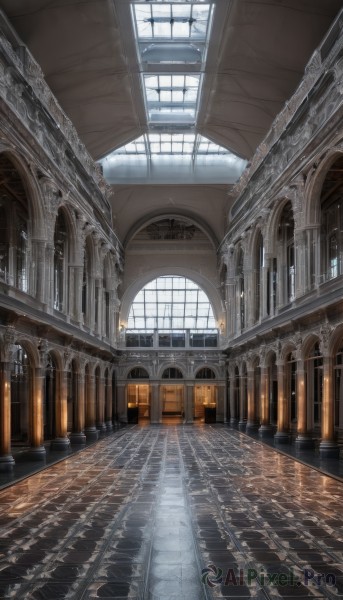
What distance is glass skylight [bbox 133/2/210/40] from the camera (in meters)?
24.8

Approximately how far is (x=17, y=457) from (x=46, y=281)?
6262 mm

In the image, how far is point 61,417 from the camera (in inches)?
1051

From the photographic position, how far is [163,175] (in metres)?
42.6

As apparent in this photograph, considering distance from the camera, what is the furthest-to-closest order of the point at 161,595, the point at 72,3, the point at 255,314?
the point at 255,314, the point at 72,3, the point at 161,595

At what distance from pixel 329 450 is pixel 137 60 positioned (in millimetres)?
17253

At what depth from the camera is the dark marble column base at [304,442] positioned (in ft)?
83.8

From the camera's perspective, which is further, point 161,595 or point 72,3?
point 72,3

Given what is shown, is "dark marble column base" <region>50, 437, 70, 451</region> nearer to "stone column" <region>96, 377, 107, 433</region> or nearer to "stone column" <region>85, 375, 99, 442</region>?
"stone column" <region>85, 375, 99, 442</region>

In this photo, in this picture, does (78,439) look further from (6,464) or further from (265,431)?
(6,464)


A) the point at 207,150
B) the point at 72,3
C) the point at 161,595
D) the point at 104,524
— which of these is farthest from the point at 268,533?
the point at 207,150

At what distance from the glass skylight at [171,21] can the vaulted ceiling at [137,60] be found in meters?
0.55

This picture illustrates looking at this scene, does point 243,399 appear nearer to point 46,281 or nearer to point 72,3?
point 46,281

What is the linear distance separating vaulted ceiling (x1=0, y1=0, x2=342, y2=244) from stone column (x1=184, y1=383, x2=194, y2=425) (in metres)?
18.4

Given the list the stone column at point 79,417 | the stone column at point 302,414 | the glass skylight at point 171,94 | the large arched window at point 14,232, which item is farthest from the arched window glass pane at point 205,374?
the stone column at point 302,414
